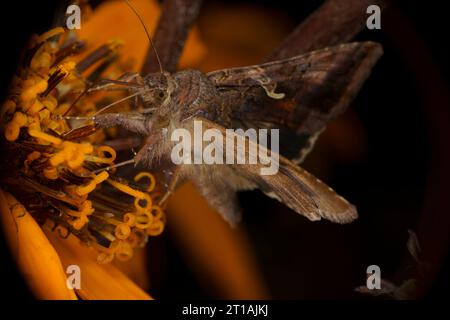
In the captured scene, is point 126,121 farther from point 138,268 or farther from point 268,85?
point 138,268

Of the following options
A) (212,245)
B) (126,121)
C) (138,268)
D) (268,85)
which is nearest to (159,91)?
(126,121)

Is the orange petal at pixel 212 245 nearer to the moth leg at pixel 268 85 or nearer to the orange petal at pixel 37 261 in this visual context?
the moth leg at pixel 268 85

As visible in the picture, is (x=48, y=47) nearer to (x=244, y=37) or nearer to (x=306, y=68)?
(x=306, y=68)

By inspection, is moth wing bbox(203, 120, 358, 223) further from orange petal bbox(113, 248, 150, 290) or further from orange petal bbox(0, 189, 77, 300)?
orange petal bbox(113, 248, 150, 290)

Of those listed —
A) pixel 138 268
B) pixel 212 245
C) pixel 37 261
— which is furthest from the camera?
pixel 212 245

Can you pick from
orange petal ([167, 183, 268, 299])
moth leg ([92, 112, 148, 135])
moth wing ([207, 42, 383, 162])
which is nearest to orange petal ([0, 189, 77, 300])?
moth leg ([92, 112, 148, 135])

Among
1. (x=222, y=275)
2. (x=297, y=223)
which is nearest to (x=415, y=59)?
(x=297, y=223)

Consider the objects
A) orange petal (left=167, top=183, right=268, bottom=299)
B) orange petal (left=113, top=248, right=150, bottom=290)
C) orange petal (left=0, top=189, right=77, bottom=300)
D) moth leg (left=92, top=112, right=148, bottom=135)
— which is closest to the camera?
orange petal (left=0, top=189, right=77, bottom=300)
